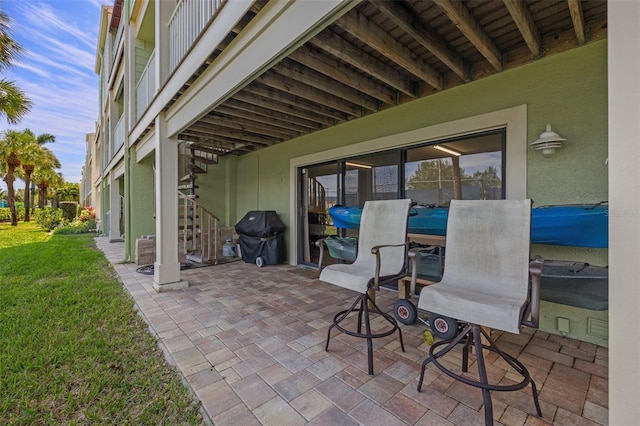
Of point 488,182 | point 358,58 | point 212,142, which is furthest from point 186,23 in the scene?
point 488,182

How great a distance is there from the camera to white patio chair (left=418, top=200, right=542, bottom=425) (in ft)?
4.86

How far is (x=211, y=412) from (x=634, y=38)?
100 inches

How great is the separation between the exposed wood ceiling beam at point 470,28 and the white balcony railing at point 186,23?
2103 millimetres

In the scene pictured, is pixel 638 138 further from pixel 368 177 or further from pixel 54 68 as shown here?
pixel 54 68

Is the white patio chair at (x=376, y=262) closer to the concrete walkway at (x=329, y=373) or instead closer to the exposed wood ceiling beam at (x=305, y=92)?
the concrete walkway at (x=329, y=373)

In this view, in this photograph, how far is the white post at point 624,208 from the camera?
97 centimetres

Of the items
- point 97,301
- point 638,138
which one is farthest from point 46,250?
point 638,138

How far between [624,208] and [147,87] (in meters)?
6.22

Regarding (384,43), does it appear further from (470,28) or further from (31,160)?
(31,160)

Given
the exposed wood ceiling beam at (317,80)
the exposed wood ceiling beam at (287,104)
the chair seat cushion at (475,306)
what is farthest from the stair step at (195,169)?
the chair seat cushion at (475,306)

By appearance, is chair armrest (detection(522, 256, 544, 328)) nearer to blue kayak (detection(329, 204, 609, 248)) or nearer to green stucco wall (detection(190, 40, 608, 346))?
blue kayak (detection(329, 204, 609, 248))

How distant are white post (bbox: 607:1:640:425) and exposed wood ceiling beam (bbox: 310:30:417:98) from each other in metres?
1.76

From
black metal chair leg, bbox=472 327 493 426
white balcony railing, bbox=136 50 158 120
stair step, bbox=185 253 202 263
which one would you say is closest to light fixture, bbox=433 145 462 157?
black metal chair leg, bbox=472 327 493 426

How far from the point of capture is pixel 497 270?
1.85 meters
